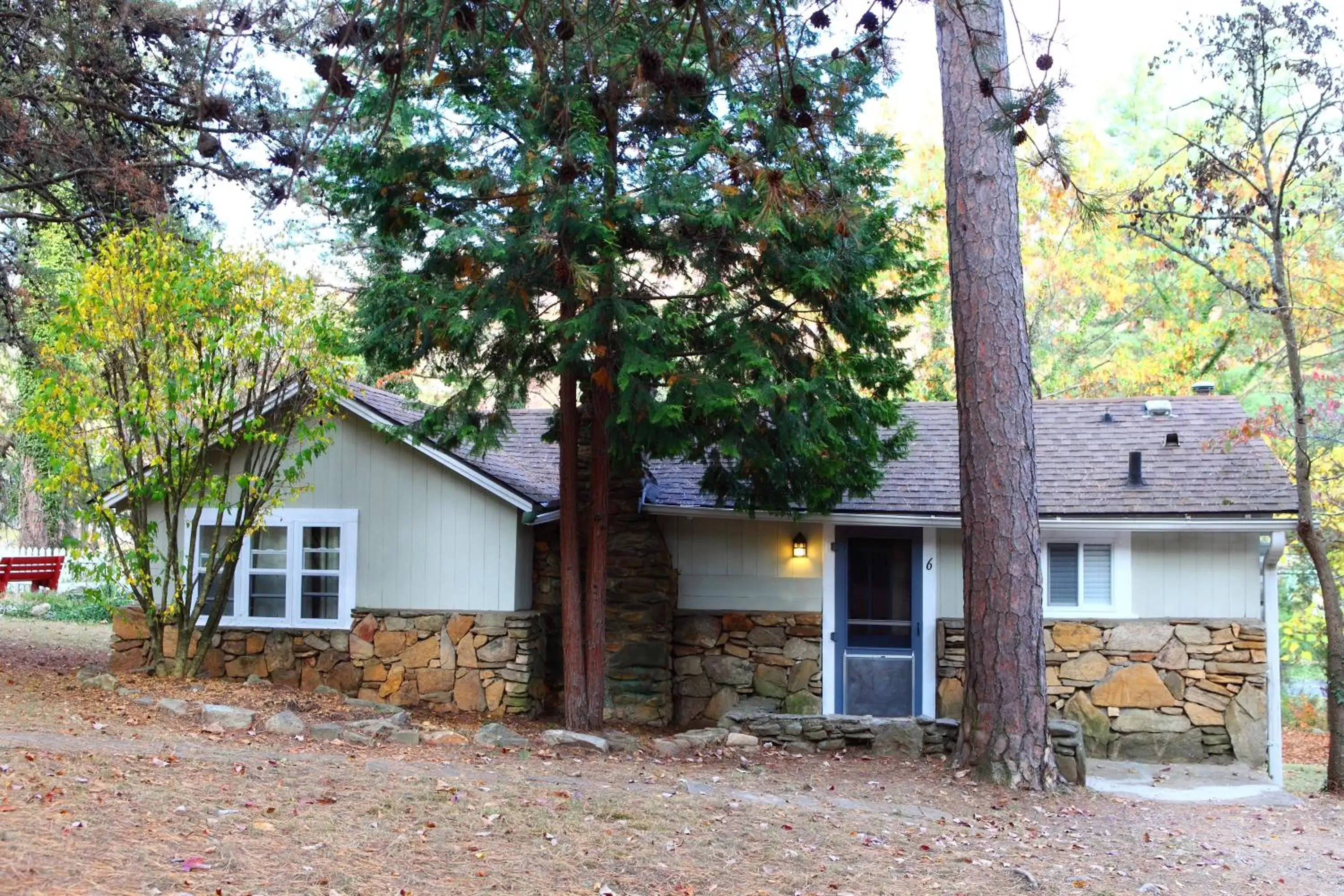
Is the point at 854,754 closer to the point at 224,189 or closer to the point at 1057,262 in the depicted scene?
the point at 224,189

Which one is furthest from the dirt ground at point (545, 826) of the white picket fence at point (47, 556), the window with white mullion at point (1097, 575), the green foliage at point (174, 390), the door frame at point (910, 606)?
the white picket fence at point (47, 556)

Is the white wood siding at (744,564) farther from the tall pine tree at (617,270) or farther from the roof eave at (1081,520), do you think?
the tall pine tree at (617,270)

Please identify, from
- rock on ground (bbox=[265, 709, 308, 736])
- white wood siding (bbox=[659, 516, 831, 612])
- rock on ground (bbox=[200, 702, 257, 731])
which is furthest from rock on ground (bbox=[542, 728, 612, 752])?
white wood siding (bbox=[659, 516, 831, 612])

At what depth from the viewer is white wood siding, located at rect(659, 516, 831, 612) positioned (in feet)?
40.7

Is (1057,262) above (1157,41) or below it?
below

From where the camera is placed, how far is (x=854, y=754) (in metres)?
10.1

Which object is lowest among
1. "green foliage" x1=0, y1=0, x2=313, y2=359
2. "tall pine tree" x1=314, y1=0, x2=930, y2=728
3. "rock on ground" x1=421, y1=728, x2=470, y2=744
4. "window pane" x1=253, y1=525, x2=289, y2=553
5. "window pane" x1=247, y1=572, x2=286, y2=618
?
"rock on ground" x1=421, y1=728, x2=470, y2=744

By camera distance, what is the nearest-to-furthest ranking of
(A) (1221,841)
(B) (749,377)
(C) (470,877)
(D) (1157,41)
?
(C) (470,877) → (A) (1221,841) → (B) (749,377) → (D) (1157,41)

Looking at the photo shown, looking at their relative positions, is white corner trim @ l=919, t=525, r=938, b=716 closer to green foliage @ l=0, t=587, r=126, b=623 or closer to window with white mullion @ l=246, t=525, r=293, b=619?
window with white mullion @ l=246, t=525, r=293, b=619

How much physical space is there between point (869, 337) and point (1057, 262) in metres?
12.9

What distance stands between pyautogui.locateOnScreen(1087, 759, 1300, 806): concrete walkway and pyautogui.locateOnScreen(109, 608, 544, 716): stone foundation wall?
5484 mm

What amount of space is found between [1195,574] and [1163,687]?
117 cm

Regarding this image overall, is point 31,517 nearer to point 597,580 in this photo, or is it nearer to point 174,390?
point 174,390

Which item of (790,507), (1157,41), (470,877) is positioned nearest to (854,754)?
(790,507)
